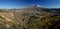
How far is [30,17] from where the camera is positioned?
360 cm

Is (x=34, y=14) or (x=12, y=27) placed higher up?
(x=34, y=14)

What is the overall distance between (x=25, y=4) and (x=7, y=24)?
65cm

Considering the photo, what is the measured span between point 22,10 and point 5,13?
419 mm

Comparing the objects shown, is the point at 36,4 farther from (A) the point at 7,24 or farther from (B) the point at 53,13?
(A) the point at 7,24

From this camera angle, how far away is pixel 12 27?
350cm

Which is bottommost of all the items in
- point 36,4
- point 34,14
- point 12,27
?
point 12,27

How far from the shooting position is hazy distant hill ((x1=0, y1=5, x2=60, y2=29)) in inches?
139

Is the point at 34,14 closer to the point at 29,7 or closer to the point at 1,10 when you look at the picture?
the point at 29,7

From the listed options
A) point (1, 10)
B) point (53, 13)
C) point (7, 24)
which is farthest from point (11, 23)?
point (53, 13)

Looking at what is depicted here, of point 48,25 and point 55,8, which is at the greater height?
point 55,8

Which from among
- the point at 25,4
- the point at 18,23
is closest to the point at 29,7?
the point at 25,4

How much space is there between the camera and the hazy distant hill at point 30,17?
3.54 metres

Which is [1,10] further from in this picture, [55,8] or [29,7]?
[55,8]

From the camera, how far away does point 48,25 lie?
3541 millimetres
